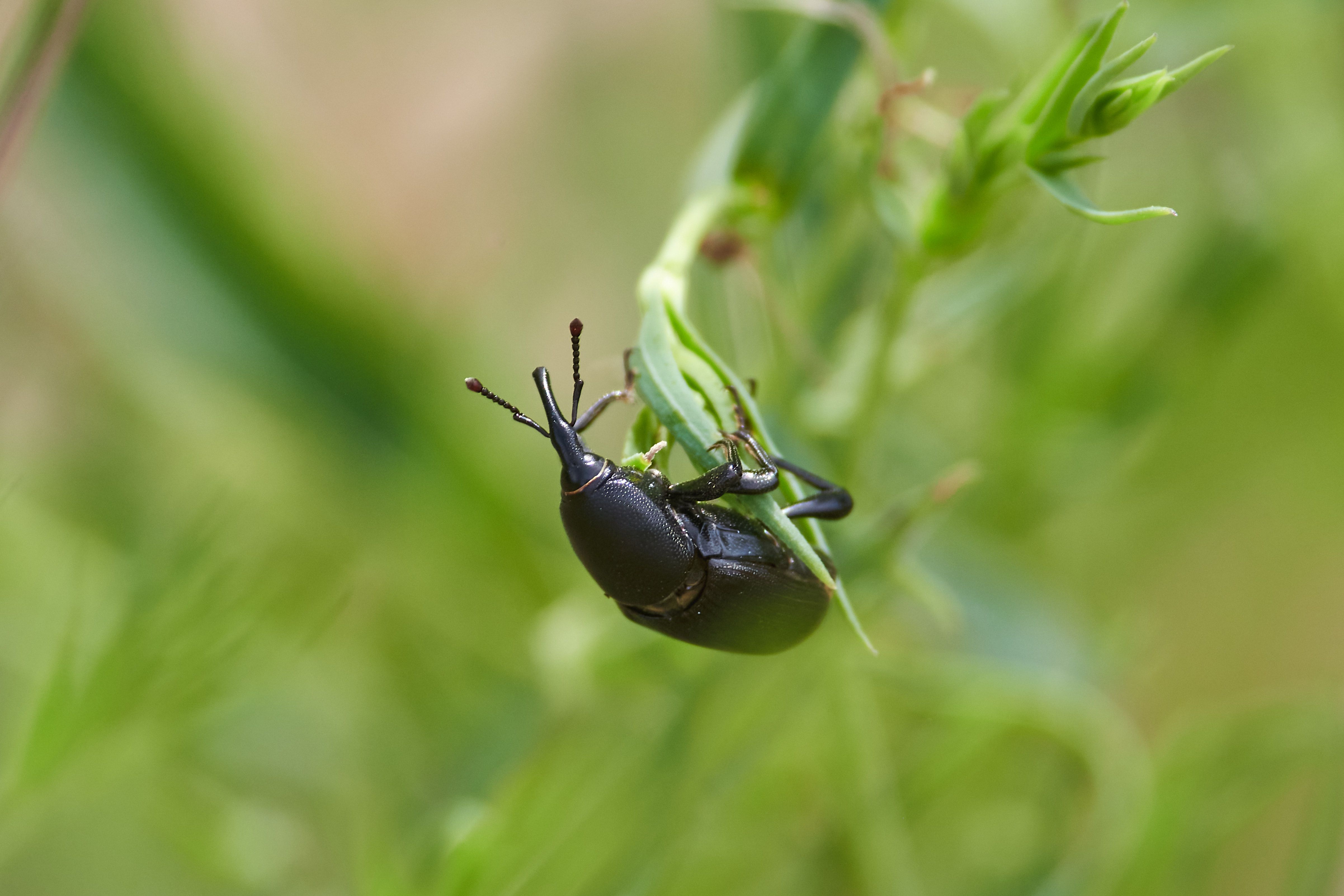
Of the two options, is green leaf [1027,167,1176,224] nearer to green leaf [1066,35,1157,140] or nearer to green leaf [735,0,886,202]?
green leaf [1066,35,1157,140]

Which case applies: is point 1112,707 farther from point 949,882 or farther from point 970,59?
point 970,59

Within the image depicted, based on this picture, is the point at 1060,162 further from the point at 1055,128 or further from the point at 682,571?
the point at 682,571

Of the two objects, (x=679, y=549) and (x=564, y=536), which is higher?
(x=564, y=536)

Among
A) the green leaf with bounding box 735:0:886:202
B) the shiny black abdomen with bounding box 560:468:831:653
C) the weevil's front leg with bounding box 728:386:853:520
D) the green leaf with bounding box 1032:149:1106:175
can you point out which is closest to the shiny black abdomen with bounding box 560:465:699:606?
the shiny black abdomen with bounding box 560:468:831:653

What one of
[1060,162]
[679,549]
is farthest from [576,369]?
[1060,162]

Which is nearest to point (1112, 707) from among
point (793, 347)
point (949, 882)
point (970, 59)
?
point (949, 882)

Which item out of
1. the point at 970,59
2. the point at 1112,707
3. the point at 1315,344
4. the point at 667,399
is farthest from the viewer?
the point at 970,59

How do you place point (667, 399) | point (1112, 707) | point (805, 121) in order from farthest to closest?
point (1112, 707), point (805, 121), point (667, 399)
